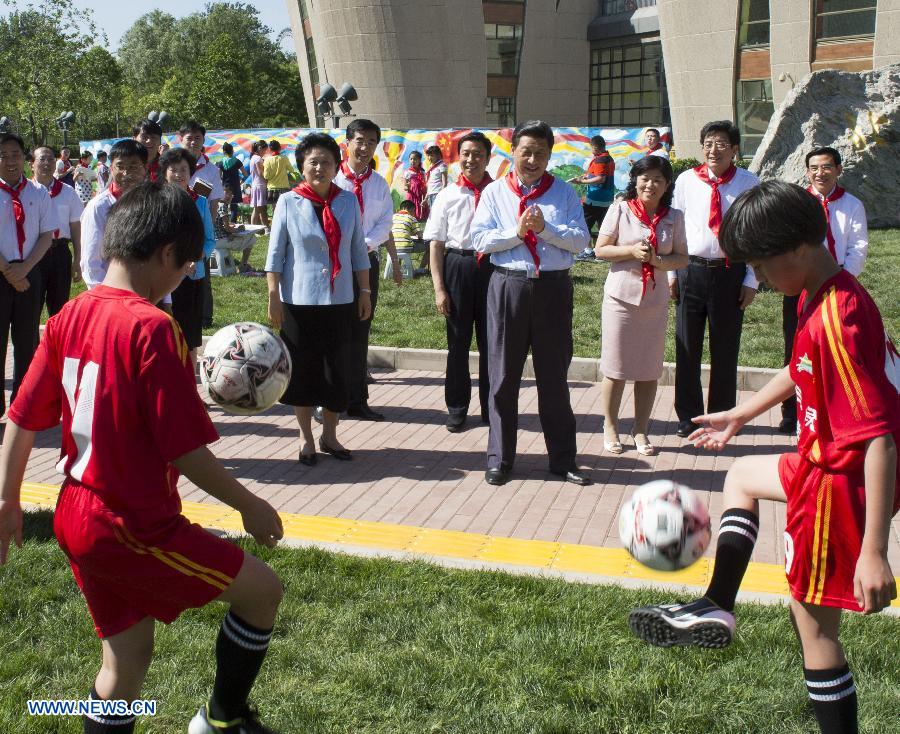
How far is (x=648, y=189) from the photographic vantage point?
23.7ft

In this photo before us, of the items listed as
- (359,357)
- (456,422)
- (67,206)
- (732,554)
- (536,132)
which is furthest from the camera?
(67,206)

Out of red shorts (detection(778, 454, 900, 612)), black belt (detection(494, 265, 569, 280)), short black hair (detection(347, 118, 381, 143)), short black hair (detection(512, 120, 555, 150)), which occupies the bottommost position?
red shorts (detection(778, 454, 900, 612))

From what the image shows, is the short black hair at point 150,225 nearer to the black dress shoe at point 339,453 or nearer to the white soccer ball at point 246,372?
the white soccer ball at point 246,372

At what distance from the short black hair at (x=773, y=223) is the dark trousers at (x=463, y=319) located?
202 inches

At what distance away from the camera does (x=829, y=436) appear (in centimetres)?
301

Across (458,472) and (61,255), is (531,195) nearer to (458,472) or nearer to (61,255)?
(458,472)

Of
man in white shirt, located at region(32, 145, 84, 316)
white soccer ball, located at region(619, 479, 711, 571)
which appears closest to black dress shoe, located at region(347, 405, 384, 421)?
man in white shirt, located at region(32, 145, 84, 316)

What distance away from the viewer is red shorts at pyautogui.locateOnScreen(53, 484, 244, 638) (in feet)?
9.80

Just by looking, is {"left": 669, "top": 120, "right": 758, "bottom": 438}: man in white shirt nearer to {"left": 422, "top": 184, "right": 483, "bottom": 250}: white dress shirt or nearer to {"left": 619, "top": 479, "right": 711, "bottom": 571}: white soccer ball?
{"left": 422, "top": 184, "right": 483, "bottom": 250}: white dress shirt

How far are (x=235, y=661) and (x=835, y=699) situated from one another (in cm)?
195

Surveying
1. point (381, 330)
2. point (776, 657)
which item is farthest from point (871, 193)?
point (776, 657)

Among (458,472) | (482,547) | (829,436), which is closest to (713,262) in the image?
(458,472)

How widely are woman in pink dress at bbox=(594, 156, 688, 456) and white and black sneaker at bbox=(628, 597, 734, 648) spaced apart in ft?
13.1

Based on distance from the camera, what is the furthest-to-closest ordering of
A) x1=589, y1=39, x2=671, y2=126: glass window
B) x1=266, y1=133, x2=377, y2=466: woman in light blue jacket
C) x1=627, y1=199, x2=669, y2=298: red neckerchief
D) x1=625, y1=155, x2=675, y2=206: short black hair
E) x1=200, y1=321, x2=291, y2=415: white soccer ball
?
x1=589, y1=39, x2=671, y2=126: glass window → x1=627, y1=199, x2=669, y2=298: red neckerchief → x1=625, y1=155, x2=675, y2=206: short black hair → x1=266, y1=133, x2=377, y2=466: woman in light blue jacket → x1=200, y1=321, x2=291, y2=415: white soccer ball
